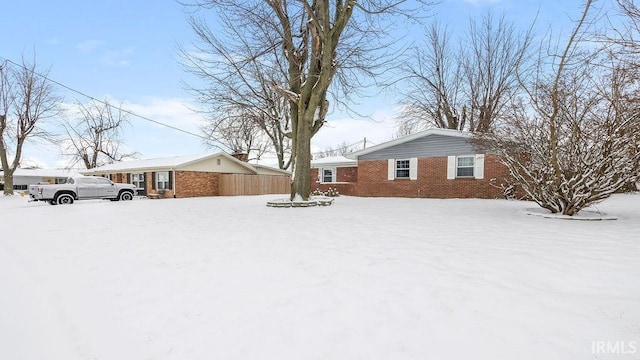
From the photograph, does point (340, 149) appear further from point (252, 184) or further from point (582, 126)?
point (582, 126)

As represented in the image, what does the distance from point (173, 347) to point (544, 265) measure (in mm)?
4194

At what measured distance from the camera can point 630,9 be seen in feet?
23.1

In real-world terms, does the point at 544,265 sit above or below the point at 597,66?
below

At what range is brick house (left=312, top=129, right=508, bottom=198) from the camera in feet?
51.5

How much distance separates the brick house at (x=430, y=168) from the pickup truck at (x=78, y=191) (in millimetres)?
14458

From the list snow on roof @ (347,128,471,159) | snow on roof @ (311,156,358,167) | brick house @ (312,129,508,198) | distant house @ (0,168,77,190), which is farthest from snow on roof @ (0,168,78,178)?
brick house @ (312,129,508,198)

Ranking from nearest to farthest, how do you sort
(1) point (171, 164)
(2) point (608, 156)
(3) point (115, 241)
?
(3) point (115, 241) → (2) point (608, 156) → (1) point (171, 164)

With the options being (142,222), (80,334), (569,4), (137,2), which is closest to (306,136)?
(142,222)

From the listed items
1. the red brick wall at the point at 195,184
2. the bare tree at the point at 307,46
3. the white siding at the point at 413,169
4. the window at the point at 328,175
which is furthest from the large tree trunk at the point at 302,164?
the red brick wall at the point at 195,184

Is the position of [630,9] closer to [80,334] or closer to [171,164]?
[80,334]

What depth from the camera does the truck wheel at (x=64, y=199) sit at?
15.8m

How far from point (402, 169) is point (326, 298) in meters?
16.1

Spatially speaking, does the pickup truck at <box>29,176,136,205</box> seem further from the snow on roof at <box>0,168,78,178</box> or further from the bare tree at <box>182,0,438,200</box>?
the snow on roof at <box>0,168,78,178</box>

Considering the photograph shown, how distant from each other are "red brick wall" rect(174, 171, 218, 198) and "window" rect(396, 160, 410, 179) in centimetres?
1356
